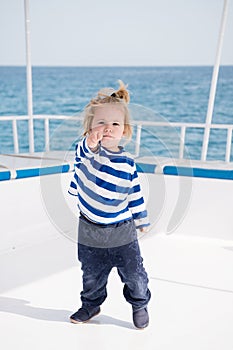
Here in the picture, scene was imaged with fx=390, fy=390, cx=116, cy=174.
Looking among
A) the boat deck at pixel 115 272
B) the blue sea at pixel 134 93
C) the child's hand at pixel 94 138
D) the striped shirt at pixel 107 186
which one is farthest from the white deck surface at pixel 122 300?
the blue sea at pixel 134 93

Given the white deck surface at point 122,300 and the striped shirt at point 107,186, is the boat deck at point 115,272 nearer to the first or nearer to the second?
the white deck surface at point 122,300

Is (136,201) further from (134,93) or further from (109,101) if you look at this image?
(134,93)

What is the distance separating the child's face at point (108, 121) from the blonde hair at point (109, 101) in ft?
0.05

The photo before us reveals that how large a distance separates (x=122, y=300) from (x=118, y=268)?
1.16 ft

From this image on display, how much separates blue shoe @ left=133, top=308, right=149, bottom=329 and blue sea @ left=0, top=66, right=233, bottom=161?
1567 cm

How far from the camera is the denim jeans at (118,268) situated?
1.45m

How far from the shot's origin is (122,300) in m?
1.77

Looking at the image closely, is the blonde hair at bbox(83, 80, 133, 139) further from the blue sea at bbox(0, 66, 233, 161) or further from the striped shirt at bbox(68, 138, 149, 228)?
the blue sea at bbox(0, 66, 233, 161)

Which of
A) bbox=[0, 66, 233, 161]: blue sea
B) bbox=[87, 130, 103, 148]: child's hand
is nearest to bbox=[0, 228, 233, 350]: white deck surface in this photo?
bbox=[87, 130, 103, 148]: child's hand

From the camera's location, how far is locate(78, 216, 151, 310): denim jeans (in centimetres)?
145

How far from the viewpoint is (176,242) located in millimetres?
2418

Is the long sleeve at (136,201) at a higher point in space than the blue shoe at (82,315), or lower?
higher

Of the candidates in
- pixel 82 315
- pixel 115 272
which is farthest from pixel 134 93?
pixel 82 315
